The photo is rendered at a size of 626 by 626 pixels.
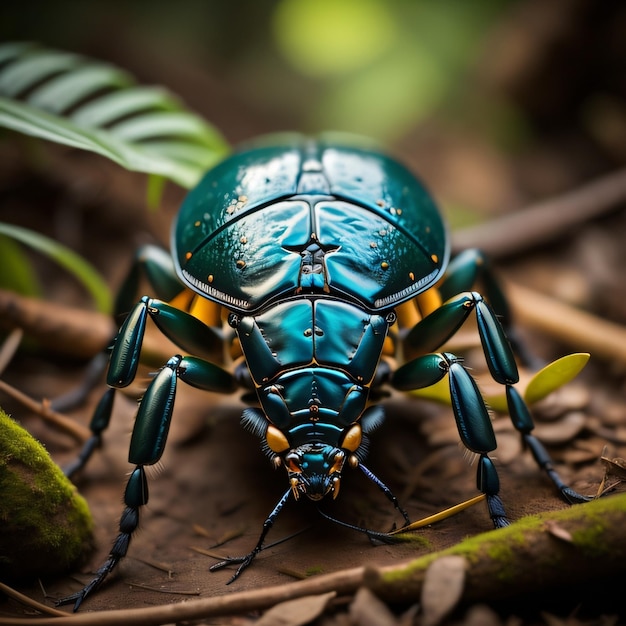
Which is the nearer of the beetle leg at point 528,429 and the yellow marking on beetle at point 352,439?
the yellow marking on beetle at point 352,439

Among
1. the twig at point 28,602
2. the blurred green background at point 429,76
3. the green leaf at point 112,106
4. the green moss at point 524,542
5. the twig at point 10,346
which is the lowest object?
the twig at point 28,602

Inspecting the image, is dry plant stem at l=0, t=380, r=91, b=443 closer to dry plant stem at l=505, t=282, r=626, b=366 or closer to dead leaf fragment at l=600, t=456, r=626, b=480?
dead leaf fragment at l=600, t=456, r=626, b=480

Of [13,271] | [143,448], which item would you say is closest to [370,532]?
[143,448]

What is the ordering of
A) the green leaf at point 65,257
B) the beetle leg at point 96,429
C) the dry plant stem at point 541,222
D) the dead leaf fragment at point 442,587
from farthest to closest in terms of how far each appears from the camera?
the dry plant stem at point 541,222, the green leaf at point 65,257, the beetle leg at point 96,429, the dead leaf fragment at point 442,587

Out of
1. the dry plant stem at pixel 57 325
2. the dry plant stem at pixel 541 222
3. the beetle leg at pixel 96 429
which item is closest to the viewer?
the beetle leg at pixel 96 429

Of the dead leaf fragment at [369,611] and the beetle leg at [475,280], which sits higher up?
the beetle leg at [475,280]

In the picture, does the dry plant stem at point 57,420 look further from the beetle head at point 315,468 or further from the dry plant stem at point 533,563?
the dry plant stem at point 533,563

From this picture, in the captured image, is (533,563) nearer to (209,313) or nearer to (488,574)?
(488,574)

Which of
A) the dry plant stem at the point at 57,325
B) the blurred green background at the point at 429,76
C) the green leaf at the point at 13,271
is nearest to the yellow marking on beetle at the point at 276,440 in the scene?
the dry plant stem at the point at 57,325

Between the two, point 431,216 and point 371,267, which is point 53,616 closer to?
point 371,267
